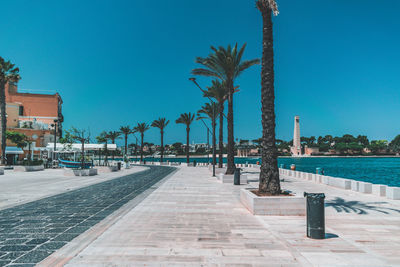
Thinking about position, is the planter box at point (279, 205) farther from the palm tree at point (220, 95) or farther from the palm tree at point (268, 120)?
the palm tree at point (220, 95)

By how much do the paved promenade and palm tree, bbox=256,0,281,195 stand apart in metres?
1.41

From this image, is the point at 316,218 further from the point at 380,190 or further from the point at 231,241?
the point at 380,190

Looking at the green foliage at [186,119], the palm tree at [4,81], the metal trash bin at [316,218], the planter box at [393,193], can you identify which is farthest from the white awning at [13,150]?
the metal trash bin at [316,218]

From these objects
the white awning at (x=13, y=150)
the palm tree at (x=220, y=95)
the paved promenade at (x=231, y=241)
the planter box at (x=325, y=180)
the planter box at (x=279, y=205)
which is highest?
the palm tree at (x=220, y=95)

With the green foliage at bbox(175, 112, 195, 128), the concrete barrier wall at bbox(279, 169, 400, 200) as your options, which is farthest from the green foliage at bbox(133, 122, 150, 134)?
the concrete barrier wall at bbox(279, 169, 400, 200)

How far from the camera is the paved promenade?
5086mm

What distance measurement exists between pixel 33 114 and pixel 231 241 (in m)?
62.5

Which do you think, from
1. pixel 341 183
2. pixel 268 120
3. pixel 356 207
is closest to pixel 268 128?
pixel 268 120

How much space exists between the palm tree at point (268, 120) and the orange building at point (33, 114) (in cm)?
4913

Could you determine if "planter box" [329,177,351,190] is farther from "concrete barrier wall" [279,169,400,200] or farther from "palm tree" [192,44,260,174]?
"palm tree" [192,44,260,174]

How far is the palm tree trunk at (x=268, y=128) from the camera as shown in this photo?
33.3ft

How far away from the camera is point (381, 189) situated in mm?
13539

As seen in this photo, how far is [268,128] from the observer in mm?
10383

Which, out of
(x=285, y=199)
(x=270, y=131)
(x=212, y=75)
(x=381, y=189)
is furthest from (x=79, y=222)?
(x=212, y=75)
